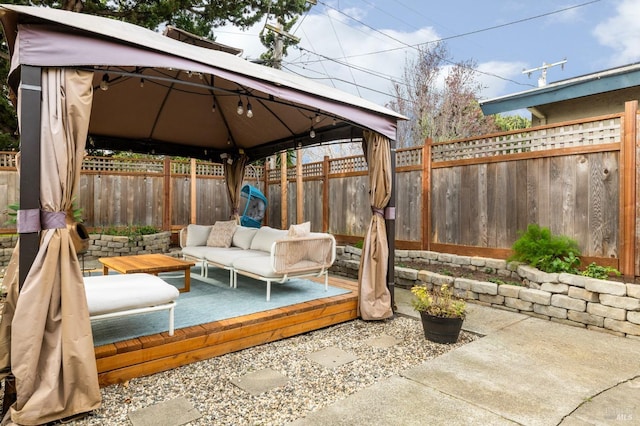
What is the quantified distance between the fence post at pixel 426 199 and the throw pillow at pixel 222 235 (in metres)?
3.05

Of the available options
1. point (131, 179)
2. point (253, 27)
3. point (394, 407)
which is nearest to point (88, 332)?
point (394, 407)

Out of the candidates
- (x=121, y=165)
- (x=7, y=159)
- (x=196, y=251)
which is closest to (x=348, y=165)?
(x=196, y=251)

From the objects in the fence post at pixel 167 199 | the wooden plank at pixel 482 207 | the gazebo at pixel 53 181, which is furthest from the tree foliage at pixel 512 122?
the gazebo at pixel 53 181

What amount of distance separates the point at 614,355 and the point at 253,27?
908 cm

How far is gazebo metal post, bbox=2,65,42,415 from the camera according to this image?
2.17m

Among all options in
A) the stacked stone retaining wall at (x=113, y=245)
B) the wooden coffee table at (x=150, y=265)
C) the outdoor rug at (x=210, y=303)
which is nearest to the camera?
the outdoor rug at (x=210, y=303)

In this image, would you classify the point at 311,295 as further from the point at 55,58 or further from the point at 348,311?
the point at 55,58

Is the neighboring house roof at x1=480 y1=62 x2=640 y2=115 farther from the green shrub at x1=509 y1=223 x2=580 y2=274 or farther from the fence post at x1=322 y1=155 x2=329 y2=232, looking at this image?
the fence post at x1=322 y1=155 x2=329 y2=232

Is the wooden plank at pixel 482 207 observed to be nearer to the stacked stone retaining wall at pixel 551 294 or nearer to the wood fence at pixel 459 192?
the wood fence at pixel 459 192

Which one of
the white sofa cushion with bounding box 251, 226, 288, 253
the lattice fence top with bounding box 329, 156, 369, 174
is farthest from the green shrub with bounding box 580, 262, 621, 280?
the lattice fence top with bounding box 329, 156, 369, 174

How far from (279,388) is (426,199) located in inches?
164

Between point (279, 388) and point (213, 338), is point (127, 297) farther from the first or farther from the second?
point (279, 388)

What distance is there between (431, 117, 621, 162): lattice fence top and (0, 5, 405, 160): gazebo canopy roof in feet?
6.06

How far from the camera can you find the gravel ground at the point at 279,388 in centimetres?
225
